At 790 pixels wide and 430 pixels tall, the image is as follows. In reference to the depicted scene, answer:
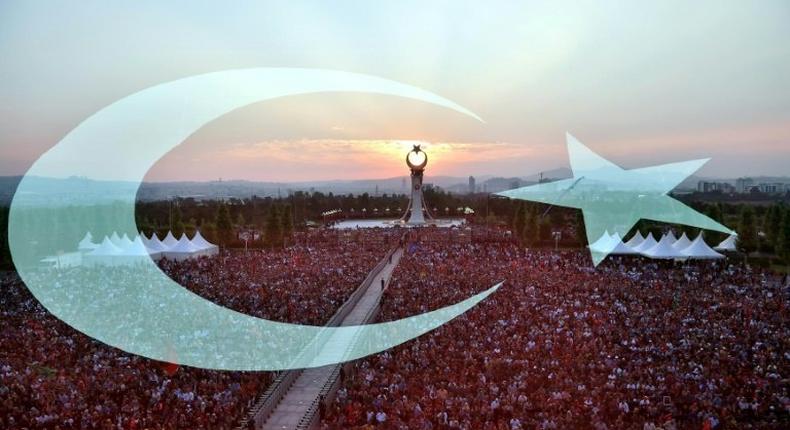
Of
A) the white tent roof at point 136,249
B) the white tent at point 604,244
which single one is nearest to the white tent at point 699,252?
the white tent at point 604,244

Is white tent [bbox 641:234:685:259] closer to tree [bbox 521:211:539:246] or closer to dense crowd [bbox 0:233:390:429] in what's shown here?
tree [bbox 521:211:539:246]

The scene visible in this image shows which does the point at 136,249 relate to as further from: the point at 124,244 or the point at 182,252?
the point at 182,252

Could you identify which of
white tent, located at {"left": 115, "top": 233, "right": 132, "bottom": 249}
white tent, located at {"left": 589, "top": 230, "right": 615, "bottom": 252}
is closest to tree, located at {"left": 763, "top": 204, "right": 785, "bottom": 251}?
white tent, located at {"left": 589, "top": 230, "right": 615, "bottom": 252}

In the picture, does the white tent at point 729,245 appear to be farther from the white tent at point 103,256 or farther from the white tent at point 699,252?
the white tent at point 103,256

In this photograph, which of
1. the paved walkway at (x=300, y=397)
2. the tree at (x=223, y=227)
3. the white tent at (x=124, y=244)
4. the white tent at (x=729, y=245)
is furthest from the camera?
the tree at (x=223, y=227)

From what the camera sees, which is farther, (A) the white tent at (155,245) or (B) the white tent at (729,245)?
(B) the white tent at (729,245)

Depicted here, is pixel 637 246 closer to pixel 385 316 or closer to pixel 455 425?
pixel 385 316

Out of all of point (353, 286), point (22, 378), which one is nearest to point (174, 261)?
point (353, 286)

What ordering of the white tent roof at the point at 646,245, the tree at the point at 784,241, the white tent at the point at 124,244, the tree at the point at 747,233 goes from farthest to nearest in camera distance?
the tree at the point at 747,233 → the tree at the point at 784,241 → the white tent at the point at 124,244 → the white tent roof at the point at 646,245
